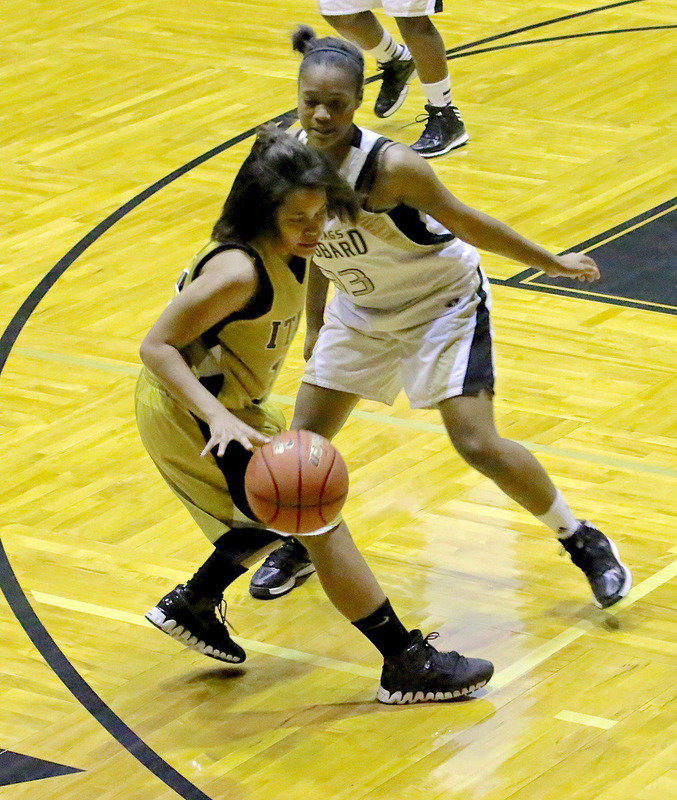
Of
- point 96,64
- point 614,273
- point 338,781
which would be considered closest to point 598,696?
point 338,781

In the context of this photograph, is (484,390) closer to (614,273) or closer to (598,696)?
(598,696)

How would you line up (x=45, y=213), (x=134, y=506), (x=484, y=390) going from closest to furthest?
1. (x=484, y=390)
2. (x=134, y=506)
3. (x=45, y=213)

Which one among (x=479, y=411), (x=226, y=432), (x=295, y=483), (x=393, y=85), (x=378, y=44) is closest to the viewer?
(x=226, y=432)

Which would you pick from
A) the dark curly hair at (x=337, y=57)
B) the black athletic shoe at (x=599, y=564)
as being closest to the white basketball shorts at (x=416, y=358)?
the black athletic shoe at (x=599, y=564)

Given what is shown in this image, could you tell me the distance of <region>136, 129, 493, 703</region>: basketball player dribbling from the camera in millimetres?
3102

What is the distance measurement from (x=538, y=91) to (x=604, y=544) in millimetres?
4621

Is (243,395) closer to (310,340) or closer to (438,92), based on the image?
(310,340)

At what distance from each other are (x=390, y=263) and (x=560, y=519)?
79cm

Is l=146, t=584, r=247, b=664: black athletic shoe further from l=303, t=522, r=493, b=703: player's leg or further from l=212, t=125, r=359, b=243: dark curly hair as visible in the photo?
l=212, t=125, r=359, b=243: dark curly hair

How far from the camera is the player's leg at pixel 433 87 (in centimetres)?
712

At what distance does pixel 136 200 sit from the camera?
6820 mm

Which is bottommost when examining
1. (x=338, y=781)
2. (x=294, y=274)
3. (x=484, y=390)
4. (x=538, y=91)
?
(x=538, y=91)

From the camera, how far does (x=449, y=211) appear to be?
3492mm

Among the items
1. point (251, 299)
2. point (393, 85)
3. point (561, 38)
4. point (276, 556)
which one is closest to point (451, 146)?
point (393, 85)
